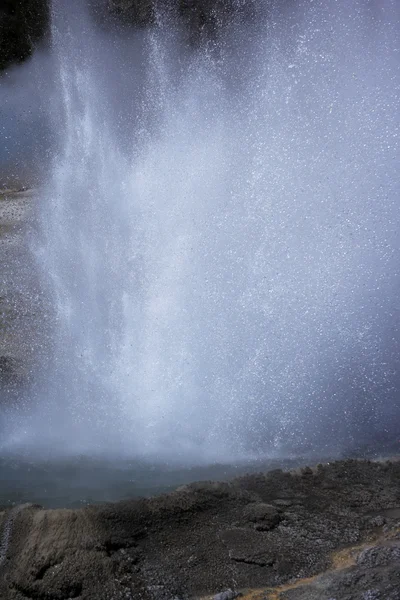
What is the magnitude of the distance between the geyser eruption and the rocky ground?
3.76 ft

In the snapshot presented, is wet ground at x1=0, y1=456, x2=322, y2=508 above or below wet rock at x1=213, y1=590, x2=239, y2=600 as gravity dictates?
above

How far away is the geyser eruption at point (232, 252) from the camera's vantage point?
8.19m

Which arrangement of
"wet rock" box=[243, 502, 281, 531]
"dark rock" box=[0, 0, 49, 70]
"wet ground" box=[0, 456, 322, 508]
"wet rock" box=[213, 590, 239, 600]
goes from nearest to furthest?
1. "wet rock" box=[213, 590, 239, 600]
2. "wet rock" box=[243, 502, 281, 531]
3. "wet ground" box=[0, 456, 322, 508]
4. "dark rock" box=[0, 0, 49, 70]

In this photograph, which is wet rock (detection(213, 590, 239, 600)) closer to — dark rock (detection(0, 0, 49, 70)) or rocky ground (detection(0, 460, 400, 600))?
rocky ground (detection(0, 460, 400, 600))

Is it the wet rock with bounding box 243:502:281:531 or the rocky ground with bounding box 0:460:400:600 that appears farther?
the wet rock with bounding box 243:502:281:531

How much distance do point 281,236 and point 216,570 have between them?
544 centimetres

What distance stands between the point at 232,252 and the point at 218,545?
495 cm

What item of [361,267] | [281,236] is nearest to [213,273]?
[281,236]

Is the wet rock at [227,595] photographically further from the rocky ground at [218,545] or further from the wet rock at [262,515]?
the wet rock at [262,515]

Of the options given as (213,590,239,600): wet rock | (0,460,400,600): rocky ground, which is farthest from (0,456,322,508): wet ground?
(213,590,239,600): wet rock

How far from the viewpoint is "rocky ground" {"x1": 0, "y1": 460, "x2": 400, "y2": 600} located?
5.28m

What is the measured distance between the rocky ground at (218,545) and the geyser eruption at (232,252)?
1.14 meters

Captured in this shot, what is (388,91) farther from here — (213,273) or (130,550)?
(130,550)

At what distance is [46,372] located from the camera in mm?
9594
